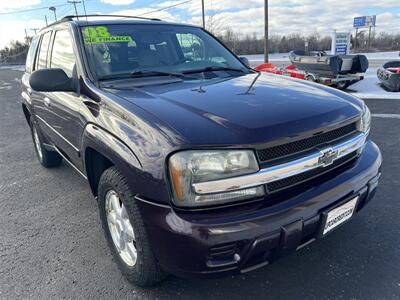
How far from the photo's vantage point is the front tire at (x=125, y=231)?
199cm

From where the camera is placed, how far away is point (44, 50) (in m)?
3.99

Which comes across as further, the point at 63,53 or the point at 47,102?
the point at 47,102

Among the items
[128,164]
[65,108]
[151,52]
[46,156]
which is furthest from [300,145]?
[46,156]

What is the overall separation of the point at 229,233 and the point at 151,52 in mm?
1954

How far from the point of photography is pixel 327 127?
203 cm

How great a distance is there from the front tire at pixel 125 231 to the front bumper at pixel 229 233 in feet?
0.32

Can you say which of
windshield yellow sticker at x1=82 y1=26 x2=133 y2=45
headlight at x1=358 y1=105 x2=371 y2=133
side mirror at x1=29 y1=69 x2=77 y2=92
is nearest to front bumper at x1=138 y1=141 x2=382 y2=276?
headlight at x1=358 y1=105 x2=371 y2=133

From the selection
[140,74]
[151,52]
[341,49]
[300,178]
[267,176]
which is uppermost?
[151,52]

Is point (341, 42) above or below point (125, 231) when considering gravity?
below

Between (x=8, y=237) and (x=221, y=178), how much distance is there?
2.37 metres

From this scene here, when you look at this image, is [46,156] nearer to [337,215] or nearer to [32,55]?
[32,55]

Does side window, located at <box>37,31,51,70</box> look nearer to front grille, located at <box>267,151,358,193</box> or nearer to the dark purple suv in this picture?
the dark purple suv

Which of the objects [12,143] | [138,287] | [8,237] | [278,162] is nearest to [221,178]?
[278,162]

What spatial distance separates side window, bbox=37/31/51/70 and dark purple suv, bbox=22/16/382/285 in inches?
46.6
